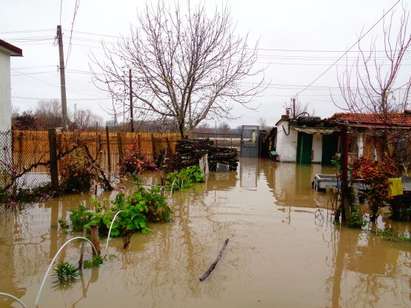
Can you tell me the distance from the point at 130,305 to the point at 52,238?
2.90 meters

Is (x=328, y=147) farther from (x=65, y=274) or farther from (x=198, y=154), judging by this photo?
(x=65, y=274)

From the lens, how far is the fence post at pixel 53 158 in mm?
9125

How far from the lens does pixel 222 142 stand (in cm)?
3412

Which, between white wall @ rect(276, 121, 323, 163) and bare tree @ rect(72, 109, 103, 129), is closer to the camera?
bare tree @ rect(72, 109, 103, 129)

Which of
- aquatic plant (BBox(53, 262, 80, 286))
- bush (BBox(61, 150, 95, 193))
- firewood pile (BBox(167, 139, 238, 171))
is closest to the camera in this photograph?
aquatic plant (BBox(53, 262, 80, 286))

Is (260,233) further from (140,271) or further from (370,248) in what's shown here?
(140,271)

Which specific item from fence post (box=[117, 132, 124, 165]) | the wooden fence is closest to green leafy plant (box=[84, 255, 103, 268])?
the wooden fence

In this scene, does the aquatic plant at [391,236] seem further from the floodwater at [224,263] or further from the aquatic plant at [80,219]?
the aquatic plant at [80,219]

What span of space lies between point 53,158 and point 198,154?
791 cm

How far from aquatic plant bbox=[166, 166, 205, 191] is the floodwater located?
2510 mm

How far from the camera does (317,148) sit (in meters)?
23.7

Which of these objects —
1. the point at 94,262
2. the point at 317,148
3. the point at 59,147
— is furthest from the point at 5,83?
the point at 317,148

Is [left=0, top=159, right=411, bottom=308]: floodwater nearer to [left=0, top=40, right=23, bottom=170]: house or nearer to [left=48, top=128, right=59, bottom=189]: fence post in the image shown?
[left=48, top=128, right=59, bottom=189]: fence post

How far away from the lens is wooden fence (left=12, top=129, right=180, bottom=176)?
1006 cm
